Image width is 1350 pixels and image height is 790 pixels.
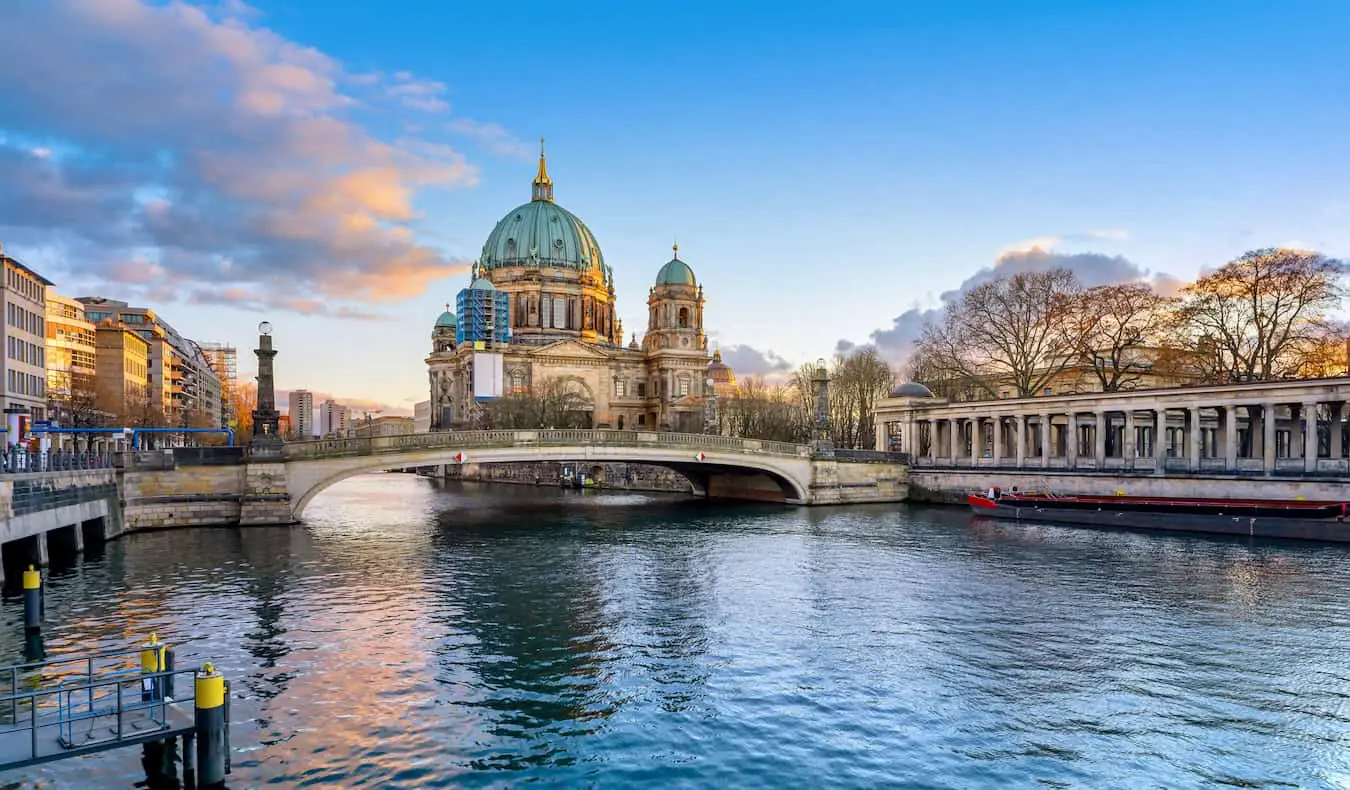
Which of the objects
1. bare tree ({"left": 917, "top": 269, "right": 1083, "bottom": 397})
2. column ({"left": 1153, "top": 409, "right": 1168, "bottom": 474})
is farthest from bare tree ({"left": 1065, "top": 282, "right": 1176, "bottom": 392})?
column ({"left": 1153, "top": 409, "right": 1168, "bottom": 474})

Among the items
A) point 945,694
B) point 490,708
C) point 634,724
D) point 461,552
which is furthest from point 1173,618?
point 461,552

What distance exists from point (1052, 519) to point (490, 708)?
4019 centimetres

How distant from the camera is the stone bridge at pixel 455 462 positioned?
44000 millimetres

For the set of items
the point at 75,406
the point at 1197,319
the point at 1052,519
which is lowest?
the point at 1052,519

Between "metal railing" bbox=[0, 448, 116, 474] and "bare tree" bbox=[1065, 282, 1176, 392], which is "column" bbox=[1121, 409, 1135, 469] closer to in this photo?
"bare tree" bbox=[1065, 282, 1176, 392]

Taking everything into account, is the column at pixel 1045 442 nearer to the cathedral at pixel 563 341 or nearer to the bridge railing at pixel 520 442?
the bridge railing at pixel 520 442

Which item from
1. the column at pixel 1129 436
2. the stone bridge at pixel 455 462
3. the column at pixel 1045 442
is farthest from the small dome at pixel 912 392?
the column at pixel 1129 436

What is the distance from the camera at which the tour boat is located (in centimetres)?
4044

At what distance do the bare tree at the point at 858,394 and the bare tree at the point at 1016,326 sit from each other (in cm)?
1299

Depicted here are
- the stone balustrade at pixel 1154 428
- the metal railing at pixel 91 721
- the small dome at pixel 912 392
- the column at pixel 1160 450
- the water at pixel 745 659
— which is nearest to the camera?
the metal railing at pixel 91 721

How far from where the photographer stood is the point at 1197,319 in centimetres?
6531

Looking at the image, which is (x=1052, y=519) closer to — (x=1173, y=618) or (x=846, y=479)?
(x=846, y=479)

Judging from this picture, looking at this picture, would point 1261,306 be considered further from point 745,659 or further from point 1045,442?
point 745,659

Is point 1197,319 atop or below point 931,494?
atop
